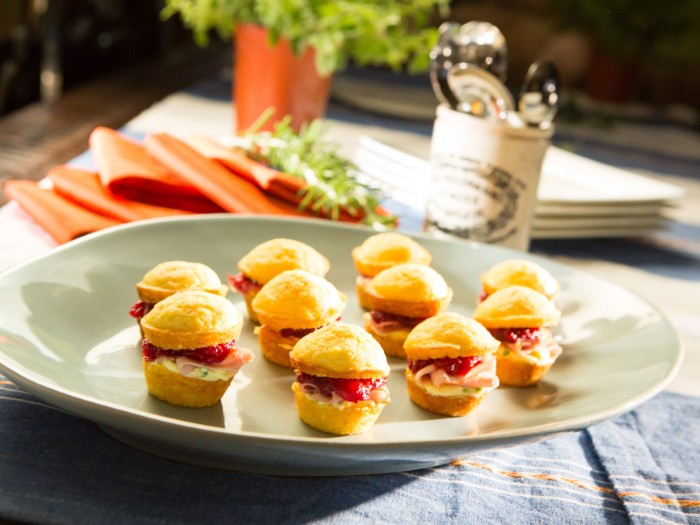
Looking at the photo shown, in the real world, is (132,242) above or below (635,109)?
above

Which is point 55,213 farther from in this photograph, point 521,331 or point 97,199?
point 521,331

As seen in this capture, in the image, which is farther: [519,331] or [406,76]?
[406,76]

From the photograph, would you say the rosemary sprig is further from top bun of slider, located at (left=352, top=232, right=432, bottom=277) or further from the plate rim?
the plate rim

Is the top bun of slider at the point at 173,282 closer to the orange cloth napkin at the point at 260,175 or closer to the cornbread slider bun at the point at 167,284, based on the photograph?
the cornbread slider bun at the point at 167,284

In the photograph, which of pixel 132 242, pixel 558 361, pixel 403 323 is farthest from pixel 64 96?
pixel 558 361

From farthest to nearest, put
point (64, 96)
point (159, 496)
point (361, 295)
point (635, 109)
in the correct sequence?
point (635, 109), point (64, 96), point (361, 295), point (159, 496)

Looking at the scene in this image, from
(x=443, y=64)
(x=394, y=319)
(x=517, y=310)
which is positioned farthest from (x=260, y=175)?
(x=517, y=310)

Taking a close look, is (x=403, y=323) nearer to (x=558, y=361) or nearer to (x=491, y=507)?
(x=558, y=361)

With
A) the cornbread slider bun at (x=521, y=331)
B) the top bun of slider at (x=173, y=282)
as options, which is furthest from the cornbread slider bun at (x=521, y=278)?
the top bun of slider at (x=173, y=282)
